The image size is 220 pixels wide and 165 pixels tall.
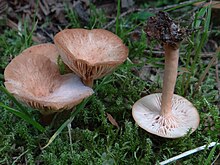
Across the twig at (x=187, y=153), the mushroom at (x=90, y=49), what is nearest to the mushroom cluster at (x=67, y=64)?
the mushroom at (x=90, y=49)

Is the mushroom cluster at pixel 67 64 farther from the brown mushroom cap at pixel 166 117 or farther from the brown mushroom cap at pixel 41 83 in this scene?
the brown mushroom cap at pixel 166 117

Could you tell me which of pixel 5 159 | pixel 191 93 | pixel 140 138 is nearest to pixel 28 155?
pixel 5 159

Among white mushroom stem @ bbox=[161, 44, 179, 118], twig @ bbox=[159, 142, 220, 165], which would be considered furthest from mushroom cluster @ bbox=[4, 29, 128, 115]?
twig @ bbox=[159, 142, 220, 165]

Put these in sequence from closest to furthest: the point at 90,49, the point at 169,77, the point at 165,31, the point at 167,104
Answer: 1. the point at 165,31
2. the point at 169,77
3. the point at 167,104
4. the point at 90,49

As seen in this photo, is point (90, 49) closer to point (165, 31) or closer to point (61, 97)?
point (61, 97)

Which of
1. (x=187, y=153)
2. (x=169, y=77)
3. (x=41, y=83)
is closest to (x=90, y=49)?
(x=41, y=83)

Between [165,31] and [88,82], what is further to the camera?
[88,82]
